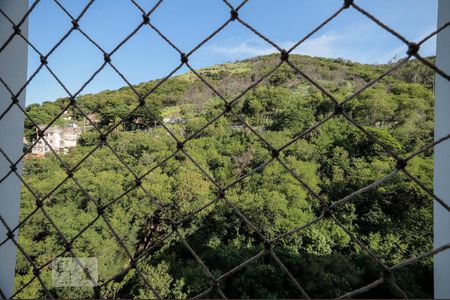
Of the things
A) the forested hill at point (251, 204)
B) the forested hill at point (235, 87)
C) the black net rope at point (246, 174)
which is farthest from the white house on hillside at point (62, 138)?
the black net rope at point (246, 174)

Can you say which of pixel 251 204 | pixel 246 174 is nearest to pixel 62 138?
pixel 251 204

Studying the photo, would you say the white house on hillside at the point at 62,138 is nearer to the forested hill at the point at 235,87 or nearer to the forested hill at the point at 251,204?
the forested hill at the point at 251,204

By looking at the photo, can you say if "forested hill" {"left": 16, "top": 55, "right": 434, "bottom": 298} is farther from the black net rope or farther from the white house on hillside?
the black net rope

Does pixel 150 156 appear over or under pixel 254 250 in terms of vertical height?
over

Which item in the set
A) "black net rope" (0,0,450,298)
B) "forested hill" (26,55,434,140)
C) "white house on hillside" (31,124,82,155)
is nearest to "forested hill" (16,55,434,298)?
"forested hill" (26,55,434,140)

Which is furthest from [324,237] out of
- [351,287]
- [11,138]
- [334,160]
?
[11,138]

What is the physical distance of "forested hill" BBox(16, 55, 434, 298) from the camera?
8.39 meters

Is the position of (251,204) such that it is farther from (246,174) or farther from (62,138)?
(246,174)

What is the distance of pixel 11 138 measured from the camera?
2.04 feet

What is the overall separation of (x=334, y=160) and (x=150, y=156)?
795 cm

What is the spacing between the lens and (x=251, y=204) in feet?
35.0

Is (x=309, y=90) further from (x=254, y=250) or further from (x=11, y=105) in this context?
(x=11, y=105)

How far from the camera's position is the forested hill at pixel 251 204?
8.39 m

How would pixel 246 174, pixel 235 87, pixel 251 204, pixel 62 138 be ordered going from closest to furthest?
pixel 246 174
pixel 251 204
pixel 62 138
pixel 235 87
